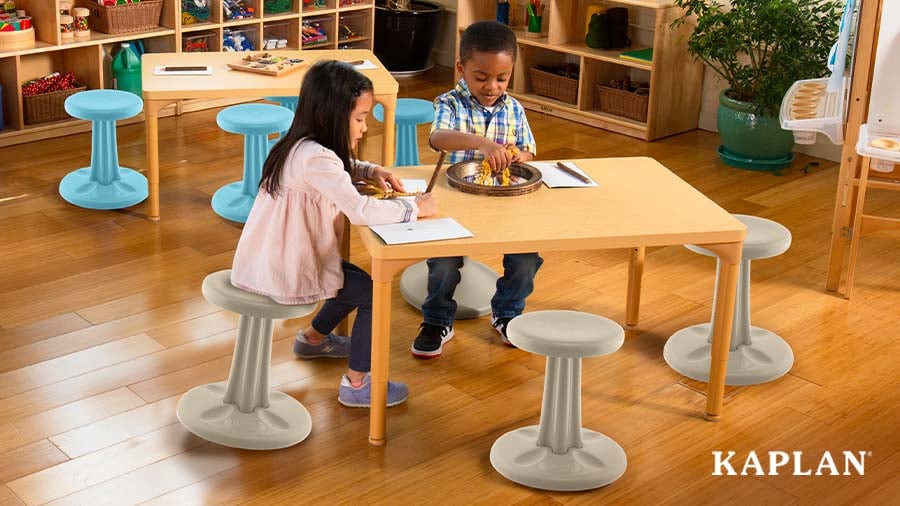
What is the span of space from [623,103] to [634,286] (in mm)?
2581

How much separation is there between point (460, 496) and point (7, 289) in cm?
196

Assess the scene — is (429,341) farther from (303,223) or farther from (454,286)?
(303,223)

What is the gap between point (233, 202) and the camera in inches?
192

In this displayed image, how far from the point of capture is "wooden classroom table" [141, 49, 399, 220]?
4434 millimetres

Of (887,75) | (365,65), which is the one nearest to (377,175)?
(365,65)

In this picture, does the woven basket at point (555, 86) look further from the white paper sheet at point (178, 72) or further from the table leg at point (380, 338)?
the table leg at point (380, 338)

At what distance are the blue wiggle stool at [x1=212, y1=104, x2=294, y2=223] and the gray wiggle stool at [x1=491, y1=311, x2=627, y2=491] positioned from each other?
2.08m

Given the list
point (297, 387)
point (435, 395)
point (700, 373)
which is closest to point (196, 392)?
point (297, 387)

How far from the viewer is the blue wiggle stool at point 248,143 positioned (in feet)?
15.5

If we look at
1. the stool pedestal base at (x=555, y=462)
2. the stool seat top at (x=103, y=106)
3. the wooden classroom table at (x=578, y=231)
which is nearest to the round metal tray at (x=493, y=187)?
the wooden classroom table at (x=578, y=231)

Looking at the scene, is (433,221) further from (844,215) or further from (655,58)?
(655,58)

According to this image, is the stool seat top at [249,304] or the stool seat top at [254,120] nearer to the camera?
the stool seat top at [249,304]

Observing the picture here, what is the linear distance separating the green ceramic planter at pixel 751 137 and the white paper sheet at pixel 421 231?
9.88 ft

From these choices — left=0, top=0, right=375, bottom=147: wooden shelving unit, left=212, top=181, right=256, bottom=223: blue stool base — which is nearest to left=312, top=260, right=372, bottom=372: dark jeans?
left=212, top=181, right=256, bottom=223: blue stool base
